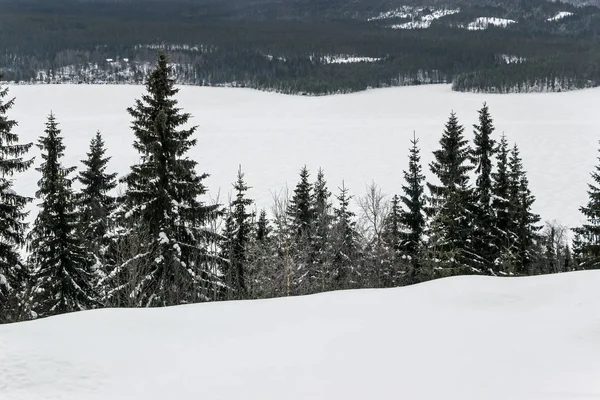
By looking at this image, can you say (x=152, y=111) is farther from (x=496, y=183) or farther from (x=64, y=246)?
(x=496, y=183)

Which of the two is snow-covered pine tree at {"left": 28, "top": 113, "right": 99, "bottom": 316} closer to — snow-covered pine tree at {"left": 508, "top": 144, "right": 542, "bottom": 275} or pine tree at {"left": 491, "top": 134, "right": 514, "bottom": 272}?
pine tree at {"left": 491, "top": 134, "right": 514, "bottom": 272}

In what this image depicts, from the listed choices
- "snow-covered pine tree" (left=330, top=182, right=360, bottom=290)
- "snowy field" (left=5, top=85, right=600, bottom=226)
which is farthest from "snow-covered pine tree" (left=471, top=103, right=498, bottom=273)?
"snowy field" (left=5, top=85, right=600, bottom=226)

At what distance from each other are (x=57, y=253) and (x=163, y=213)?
13.7ft

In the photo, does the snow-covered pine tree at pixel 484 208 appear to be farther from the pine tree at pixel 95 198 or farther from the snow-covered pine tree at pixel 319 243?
the pine tree at pixel 95 198

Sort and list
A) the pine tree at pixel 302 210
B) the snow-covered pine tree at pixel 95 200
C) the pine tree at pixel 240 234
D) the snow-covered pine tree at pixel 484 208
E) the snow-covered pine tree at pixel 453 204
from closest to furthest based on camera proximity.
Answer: the snow-covered pine tree at pixel 95 200
the snow-covered pine tree at pixel 453 204
the snow-covered pine tree at pixel 484 208
the pine tree at pixel 240 234
the pine tree at pixel 302 210

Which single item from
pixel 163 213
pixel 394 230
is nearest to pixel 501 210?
pixel 394 230

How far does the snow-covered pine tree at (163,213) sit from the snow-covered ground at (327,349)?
5.50m

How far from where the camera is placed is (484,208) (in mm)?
23000

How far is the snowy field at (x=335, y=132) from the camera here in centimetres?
5988

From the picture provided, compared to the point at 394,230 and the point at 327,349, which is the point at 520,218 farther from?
the point at 327,349

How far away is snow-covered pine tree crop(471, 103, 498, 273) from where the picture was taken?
2234 cm

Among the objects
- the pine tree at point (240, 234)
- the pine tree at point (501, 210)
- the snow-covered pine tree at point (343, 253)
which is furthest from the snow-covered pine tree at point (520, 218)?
the pine tree at point (240, 234)

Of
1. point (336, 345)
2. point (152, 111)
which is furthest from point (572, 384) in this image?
point (152, 111)

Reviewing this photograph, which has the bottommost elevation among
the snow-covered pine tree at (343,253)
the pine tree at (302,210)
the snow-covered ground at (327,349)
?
the snow-covered pine tree at (343,253)
